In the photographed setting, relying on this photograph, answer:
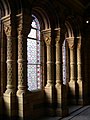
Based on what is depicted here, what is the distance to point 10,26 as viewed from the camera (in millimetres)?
5059

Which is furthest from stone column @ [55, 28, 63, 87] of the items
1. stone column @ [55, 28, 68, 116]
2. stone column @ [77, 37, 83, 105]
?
stone column @ [77, 37, 83, 105]

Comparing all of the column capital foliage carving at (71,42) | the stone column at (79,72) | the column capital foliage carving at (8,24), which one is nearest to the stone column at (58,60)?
the column capital foliage carving at (71,42)

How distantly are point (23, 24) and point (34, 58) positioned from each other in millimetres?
1544

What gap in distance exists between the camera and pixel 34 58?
642 cm

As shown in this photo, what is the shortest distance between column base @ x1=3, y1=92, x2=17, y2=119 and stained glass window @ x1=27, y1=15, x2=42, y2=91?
126 centimetres

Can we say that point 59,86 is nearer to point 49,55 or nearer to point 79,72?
point 49,55

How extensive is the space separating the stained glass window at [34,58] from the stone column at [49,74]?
261mm

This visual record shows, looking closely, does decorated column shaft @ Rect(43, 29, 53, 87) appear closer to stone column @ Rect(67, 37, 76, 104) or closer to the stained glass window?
the stained glass window

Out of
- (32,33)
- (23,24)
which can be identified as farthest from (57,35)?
(23,24)

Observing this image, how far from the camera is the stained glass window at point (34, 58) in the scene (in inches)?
245

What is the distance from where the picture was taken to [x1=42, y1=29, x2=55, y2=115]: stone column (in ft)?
21.0

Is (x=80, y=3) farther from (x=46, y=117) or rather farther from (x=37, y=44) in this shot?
(x=46, y=117)

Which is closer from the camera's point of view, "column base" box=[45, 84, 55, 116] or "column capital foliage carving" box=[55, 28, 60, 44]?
"column base" box=[45, 84, 55, 116]

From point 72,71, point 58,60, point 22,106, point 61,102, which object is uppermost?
point 58,60
